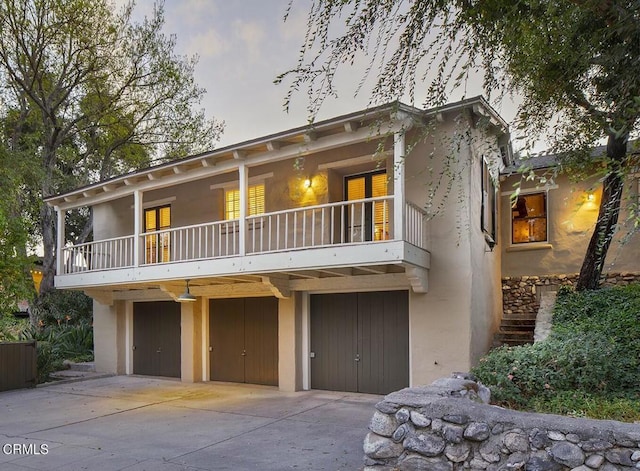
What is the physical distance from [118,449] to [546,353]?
6256mm

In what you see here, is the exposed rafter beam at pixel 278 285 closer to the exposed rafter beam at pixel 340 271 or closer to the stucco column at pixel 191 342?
the exposed rafter beam at pixel 340 271

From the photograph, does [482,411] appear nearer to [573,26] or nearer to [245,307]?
[573,26]

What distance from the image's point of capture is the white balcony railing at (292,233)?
9180 mm

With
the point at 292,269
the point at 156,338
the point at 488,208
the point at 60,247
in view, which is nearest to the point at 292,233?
the point at 292,269

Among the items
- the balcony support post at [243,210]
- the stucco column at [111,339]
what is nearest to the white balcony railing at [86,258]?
the stucco column at [111,339]

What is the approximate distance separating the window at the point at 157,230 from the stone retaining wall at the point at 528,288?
29.4 ft

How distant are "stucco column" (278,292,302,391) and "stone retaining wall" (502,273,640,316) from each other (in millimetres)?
A: 5275

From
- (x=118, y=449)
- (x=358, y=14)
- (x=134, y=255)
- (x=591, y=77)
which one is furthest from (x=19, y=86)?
(x=591, y=77)

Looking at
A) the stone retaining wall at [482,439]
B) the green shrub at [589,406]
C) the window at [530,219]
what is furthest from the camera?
the window at [530,219]

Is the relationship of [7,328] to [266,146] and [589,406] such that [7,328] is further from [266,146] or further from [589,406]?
[589,406]

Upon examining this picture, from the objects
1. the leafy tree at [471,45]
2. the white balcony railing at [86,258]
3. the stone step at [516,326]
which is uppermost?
the leafy tree at [471,45]

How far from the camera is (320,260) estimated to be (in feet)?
29.4

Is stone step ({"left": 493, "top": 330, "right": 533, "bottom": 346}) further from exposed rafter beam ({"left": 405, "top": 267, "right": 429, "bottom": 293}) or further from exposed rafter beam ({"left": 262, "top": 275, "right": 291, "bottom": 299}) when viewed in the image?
exposed rafter beam ({"left": 262, "top": 275, "right": 291, "bottom": 299})

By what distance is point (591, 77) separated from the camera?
614 cm
